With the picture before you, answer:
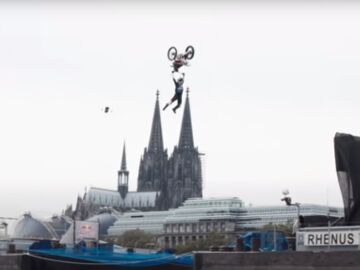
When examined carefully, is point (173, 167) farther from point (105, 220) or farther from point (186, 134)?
point (105, 220)

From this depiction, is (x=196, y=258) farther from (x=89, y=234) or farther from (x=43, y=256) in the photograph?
(x=89, y=234)

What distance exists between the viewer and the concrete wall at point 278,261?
1752 centimetres

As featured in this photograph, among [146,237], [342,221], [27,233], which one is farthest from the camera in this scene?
[27,233]

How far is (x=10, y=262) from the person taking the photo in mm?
25328

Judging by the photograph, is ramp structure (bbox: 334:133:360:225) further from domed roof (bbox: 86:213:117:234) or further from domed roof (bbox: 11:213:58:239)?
domed roof (bbox: 86:213:117:234)

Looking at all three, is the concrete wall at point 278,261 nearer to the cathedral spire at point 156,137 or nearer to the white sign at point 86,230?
the white sign at point 86,230

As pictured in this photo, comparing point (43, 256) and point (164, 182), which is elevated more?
point (164, 182)

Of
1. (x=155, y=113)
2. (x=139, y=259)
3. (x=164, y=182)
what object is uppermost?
(x=155, y=113)

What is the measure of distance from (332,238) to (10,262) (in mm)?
11191

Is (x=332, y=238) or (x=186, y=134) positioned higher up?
(x=186, y=134)

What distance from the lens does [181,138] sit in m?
183

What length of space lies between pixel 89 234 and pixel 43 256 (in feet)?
9.75

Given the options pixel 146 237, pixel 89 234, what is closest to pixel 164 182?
pixel 146 237

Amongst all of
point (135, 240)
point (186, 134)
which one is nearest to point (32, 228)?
point (186, 134)
